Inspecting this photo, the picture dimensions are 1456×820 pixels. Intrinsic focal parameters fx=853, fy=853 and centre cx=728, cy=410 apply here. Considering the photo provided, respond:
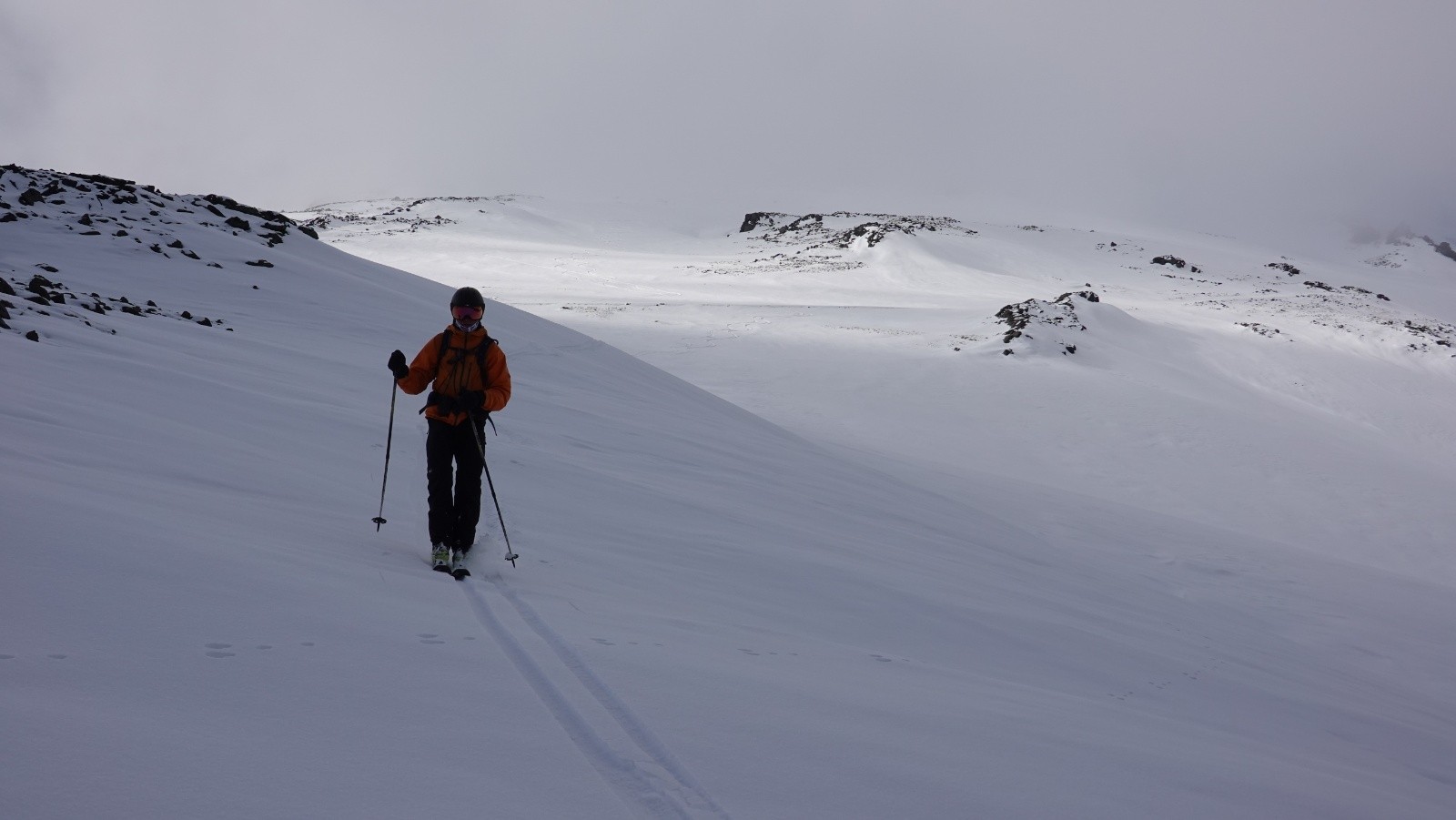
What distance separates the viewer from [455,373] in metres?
4.61

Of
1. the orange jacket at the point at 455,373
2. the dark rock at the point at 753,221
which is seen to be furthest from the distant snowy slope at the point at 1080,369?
the dark rock at the point at 753,221

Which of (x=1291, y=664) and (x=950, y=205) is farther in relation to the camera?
(x=950, y=205)

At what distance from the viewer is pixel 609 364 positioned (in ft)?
43.5

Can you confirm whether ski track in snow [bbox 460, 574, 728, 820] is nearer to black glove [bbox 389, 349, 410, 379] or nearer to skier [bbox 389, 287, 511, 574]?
skier [bbox 389, 287, 511, 574]

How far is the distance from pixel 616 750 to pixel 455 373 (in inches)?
101

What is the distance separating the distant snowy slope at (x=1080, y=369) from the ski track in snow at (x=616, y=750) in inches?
397

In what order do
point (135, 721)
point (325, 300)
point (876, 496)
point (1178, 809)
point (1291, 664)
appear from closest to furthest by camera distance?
point (135, 721) → point (1178, 809) → point (1291, 664) → point (876, 496) → point (325, 300)

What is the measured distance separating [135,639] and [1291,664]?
795 cm

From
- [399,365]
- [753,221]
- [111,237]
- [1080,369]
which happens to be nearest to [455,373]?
[399,365]

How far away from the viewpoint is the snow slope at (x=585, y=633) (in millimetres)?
2367

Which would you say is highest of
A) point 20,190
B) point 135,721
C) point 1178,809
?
point 20,190

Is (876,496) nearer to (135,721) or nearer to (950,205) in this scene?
(135,721)

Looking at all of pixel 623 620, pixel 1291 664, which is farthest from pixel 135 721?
pixel 1291 664

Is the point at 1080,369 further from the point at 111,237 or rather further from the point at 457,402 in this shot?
the point at 111,237
